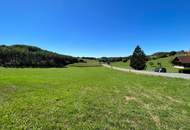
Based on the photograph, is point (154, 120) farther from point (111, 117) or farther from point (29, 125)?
point (29, 125)

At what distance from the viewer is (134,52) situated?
252ft

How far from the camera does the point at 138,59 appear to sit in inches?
3091

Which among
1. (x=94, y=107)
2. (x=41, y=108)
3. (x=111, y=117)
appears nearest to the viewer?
(x=111, y=117)

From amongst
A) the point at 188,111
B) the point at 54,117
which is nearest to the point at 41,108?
the point at 54,117

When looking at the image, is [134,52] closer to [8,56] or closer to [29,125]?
[29,125]

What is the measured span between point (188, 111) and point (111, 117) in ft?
14.1

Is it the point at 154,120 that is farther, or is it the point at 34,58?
the point at 34,58

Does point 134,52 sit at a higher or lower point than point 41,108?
higher

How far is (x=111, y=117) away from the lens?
9.27 m

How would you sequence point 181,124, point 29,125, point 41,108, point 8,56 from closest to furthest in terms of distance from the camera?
1. point 29,125
2. point 181,124
3. point 41,108
4. point 8,56

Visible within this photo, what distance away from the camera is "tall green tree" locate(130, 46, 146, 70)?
251 feet

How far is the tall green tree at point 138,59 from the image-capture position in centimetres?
7650

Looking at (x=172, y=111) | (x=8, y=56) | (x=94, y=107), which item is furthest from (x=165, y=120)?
(x=8, y=56)

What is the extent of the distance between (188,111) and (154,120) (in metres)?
2.83
